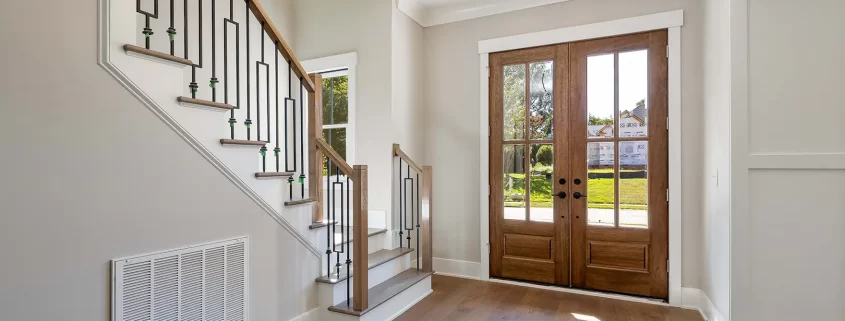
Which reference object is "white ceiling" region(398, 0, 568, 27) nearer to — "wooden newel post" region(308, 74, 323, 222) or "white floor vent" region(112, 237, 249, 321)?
"wooden newel post" region(308, 74, 323, 222)

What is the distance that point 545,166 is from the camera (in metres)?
3.80

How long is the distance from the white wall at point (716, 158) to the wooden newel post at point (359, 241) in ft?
7.45

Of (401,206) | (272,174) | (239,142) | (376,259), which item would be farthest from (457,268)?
(239,142)

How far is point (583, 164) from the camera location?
3.63 metres

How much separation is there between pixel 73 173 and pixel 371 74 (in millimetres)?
2580

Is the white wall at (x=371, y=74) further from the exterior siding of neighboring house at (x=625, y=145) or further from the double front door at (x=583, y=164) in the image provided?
the exterior siding of neighboring house at (x=625, y=145)

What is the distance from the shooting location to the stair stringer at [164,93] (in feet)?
5.88

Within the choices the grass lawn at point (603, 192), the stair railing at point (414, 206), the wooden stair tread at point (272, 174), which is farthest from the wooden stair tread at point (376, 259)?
the grass lawn at point (603, 192)

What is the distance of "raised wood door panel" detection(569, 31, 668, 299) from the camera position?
3.39 meters

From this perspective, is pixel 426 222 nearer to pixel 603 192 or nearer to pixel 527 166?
pixel 527 166

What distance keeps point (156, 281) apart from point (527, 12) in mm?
3568

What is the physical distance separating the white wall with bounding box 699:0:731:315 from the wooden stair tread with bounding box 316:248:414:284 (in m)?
2.33

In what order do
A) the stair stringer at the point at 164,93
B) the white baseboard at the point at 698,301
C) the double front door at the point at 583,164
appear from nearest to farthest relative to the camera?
the stair stringer at the point at 164,93, the white baseboard at the point at 698,301, the double front door at the point at 583,164

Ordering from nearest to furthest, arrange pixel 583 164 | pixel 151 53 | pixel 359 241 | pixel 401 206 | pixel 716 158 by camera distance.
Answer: pixel 151 53, pixel 359 241, pixel 716 158, pixel 583 164, pixel 401 206
